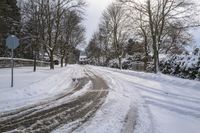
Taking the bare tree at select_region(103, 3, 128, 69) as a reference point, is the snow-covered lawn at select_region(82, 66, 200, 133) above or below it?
below

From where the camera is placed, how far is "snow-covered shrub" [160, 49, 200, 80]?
22347 mm

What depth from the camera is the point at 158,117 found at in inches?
353

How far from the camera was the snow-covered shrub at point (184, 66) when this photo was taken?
2235 centimetres

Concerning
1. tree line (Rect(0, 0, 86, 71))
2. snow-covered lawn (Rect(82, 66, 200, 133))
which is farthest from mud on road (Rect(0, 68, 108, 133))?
tree line (Rect(0, 0, 86, 71))

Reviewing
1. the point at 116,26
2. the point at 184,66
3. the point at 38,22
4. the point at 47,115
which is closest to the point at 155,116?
the point at 47,115

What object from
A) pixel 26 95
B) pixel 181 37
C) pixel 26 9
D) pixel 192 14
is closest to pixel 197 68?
pixel 192 14

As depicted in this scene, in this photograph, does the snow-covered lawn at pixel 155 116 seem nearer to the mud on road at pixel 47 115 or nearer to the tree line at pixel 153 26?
the mud on road at pixel 47 115

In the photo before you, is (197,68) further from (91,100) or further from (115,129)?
(115,129)

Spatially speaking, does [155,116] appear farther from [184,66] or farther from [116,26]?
[116,26]

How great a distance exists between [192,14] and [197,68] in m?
11.2

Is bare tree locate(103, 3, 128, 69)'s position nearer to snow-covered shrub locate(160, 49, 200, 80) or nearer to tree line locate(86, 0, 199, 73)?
tree line locate(86, 0, 199, 73)

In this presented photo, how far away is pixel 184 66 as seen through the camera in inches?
973

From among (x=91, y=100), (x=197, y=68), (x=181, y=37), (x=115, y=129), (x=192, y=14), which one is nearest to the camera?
(x=115, y=129)

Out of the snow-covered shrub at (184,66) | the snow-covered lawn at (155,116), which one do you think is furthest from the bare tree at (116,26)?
the snow-covered lawn at (155,116)
